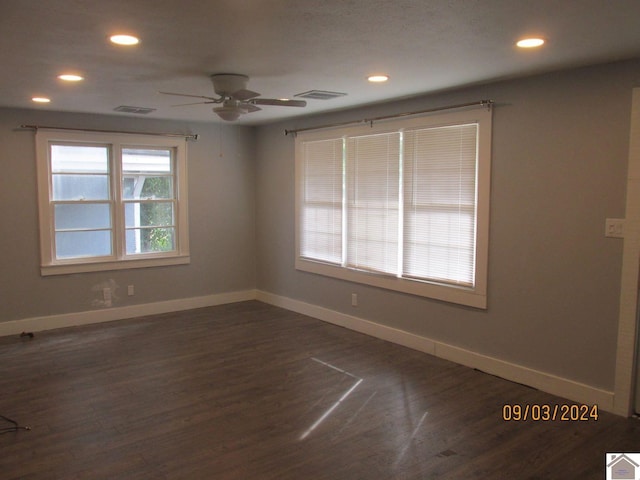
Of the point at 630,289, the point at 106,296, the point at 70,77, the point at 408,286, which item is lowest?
the point at 106,296

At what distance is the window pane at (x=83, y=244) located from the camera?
18.8 ft

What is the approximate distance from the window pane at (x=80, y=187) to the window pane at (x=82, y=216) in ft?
0.30

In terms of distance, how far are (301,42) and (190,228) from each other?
13.2ft

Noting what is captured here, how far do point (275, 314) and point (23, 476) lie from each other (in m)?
3.68

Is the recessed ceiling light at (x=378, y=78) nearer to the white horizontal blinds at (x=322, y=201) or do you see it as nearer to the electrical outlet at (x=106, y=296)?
the white horizontal blinds at (x=322, y=201)

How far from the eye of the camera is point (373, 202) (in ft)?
17.0

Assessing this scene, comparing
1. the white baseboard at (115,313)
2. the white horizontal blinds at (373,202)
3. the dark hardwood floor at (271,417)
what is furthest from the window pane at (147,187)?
the white horizontal blinds at (373,202)

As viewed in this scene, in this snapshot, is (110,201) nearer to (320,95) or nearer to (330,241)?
(330,241)

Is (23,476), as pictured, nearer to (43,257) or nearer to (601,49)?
(43,257)

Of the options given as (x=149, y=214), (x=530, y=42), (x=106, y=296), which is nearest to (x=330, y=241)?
(x=149, y=214)

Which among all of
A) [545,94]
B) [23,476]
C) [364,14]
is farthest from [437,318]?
→ [23,476]

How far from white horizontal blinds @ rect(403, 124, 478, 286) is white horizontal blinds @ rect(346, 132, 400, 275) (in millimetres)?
168

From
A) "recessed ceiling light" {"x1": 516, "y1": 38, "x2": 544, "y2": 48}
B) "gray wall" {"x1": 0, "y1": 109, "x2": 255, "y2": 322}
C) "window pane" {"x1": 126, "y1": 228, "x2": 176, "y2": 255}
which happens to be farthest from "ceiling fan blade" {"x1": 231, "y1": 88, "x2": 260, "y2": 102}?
"window pane" {"x1": 126, "y1": 228, "x2": 176, "y2": 255}
